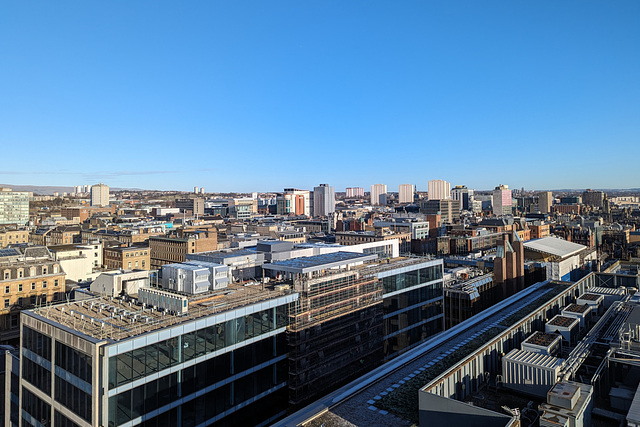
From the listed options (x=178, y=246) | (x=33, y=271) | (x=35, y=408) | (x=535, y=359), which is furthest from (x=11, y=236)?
(x=535, y=359)

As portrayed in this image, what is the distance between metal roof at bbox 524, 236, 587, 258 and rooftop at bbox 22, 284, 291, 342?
70.7 m

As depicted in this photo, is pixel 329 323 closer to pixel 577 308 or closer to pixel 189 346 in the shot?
pixel 189 346

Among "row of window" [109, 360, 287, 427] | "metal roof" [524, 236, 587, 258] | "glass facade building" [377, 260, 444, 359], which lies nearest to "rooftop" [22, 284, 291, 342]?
"row of window" [109, 360, 287, 427]

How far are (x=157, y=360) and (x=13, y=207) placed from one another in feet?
581

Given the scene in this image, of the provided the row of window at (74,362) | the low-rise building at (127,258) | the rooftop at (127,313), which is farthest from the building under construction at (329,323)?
the low-rise building at (127,258)

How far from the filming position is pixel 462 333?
114 feet

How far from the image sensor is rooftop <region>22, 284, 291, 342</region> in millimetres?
26281

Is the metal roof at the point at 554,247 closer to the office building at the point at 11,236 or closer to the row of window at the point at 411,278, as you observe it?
the row of window at the point at 411,278

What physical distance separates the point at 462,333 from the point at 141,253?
78159 mm

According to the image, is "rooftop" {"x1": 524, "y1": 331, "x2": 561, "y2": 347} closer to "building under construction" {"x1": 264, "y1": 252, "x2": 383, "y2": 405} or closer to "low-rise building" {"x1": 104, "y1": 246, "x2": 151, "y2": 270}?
"building under construction" {"x1": 264, "y1": 252, "x2": 383, "y2": 405}

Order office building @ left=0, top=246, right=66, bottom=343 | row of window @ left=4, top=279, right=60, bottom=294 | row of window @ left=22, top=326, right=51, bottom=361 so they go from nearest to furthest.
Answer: row of window @ left=22, top=326, right=51, bottom=361
office building @ left=0, top=246, right=66, bottom=343
row of window @ left=4, top=279, right=60, bottom=294

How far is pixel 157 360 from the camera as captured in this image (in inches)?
1022

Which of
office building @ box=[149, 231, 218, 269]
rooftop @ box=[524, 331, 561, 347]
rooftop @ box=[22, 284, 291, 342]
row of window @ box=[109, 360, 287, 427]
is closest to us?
row of window @ box=[109, 360, 287, 427]

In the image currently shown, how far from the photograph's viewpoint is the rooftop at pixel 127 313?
86.2ft
